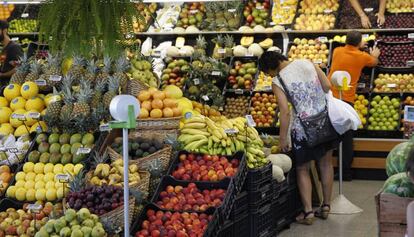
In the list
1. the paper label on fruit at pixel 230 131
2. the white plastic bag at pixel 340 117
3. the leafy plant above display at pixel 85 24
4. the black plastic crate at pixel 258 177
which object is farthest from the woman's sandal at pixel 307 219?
the leafy plant above display at pixel 85 24

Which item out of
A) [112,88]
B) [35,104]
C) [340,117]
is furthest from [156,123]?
[340,117]

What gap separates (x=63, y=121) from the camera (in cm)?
560

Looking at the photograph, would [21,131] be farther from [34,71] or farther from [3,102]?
[34,71]

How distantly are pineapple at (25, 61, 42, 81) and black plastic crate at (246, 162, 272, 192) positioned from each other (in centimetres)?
211

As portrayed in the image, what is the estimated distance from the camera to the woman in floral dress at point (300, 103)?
628cm

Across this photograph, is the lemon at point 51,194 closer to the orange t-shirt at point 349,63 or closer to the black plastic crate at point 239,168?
the black plastic crate at point 239,168

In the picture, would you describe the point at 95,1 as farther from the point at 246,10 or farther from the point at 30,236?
the point at 246,10

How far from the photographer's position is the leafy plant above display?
3006 mm

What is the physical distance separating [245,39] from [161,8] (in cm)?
173

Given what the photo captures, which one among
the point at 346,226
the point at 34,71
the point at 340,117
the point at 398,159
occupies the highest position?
the point at 34,71

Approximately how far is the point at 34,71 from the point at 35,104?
0.44m

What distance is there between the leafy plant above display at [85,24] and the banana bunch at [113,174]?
1.90 meters

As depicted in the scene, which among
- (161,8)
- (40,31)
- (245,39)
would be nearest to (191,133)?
(40,31)

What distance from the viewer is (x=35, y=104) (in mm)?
5965
